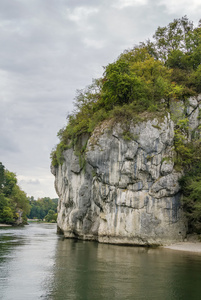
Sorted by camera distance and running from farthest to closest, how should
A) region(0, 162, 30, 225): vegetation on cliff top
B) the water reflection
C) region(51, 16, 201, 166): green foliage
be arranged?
region(0, 162, 30, 225): vegetation on cliff top < region(51, 16, 201, 166): green foliage < the water reflection

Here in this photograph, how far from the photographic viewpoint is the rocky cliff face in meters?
32.3

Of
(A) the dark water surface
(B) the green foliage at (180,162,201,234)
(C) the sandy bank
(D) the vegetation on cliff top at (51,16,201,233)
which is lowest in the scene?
(A) the dark water surface

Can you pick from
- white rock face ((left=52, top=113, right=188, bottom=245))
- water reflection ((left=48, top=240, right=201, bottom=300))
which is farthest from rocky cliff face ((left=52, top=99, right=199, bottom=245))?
water reflection ((left=48, top=240, right=201, bottom=300))

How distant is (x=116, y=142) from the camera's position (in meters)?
35.1

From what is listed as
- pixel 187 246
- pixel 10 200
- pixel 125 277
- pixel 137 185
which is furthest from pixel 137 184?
pixel 10 200

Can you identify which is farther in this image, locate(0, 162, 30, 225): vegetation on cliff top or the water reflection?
locate(0, 162, 30, 225): vegetation on cliff top

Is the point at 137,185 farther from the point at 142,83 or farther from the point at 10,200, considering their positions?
the point at 10,200

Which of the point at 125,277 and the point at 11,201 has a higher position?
the point at 11,201

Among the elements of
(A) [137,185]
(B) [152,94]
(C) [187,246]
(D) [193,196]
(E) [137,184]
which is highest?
(B) [152,94]

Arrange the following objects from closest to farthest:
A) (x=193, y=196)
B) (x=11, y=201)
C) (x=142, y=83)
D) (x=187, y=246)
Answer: (x=187, y=246)
(x=193, y=196)
(x=142, y=83)
(x=11, y=201)

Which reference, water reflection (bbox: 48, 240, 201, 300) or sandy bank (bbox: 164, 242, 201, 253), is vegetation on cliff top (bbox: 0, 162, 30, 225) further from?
water reflection (bbox: 48, 240, 201, 300)

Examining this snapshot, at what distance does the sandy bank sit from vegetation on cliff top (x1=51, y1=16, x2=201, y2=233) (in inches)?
76.2

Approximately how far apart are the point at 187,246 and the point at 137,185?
8180mm

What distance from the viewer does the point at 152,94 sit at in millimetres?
37281
